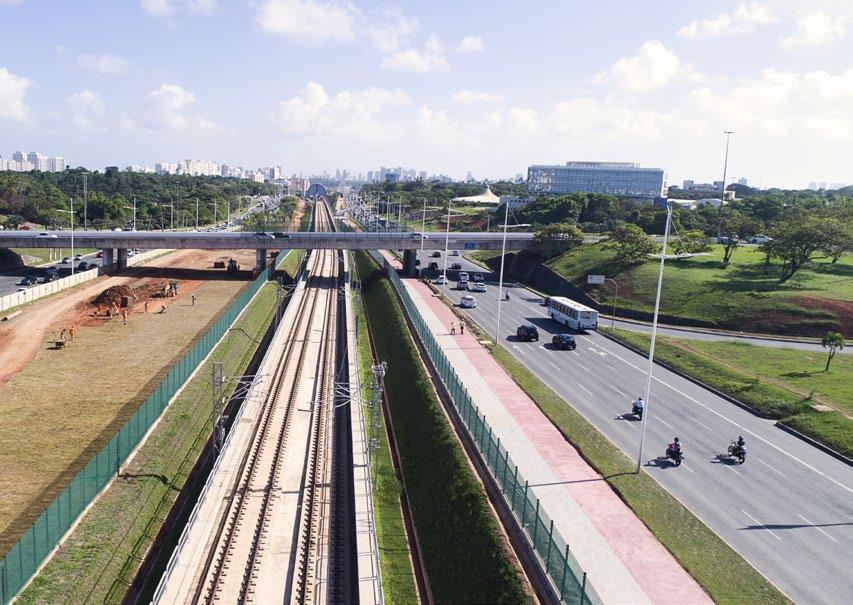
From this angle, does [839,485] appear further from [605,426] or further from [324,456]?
[324,456]

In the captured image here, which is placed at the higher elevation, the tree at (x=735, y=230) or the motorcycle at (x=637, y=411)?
the tree at (x=735, y=230)

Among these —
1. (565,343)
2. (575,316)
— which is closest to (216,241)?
(575,316)

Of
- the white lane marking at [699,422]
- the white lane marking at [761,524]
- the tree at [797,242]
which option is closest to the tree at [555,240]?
the tree at [797,242]

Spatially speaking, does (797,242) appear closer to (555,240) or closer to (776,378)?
(776,378)

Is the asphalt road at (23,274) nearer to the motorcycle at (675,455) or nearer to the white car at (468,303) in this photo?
the white car at (468,303)

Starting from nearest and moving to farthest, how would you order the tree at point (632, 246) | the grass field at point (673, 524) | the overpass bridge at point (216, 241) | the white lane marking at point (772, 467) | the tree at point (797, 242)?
the grass field at point (673, 524) → the white lane marking at point (772, 467) → the tree at point (797, 242) → the tree at point (632, 246) → the overpass bridge at point (216, 241)

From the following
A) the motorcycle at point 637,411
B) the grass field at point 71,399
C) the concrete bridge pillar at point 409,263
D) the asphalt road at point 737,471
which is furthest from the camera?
the concrete bridge pillar at point 409,263
